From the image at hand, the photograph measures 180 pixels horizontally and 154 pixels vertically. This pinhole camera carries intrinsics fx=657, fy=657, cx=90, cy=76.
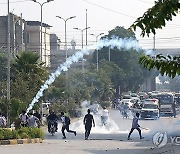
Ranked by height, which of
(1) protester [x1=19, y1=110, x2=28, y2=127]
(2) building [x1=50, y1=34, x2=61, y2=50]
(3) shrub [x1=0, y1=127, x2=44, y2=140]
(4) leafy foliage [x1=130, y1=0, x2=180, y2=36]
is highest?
(2) building [x1=50, y1=34, x2=61, y2=50]

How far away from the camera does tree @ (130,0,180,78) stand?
5934mm

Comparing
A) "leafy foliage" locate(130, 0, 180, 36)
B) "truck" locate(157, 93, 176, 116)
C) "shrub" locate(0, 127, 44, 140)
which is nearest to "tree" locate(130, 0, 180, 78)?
"leafy foliage" locate(130, 0, 180, 36)

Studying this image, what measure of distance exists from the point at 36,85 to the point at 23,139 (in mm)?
12696

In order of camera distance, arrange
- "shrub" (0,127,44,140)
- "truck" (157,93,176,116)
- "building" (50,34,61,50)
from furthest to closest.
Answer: "building" (50,34,61,50)
"truck" (157,93,176,116)
"shrub" (0,127,44,140)

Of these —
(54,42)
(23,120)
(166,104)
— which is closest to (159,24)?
(23,120)

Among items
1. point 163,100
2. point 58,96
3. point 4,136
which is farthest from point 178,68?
point 163,100

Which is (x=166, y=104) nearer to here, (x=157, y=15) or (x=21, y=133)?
(x=21, y=133)

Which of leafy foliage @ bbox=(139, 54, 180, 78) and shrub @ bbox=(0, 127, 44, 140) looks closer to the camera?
leafy foliage @ bbox=(139, 54, 180, 78)

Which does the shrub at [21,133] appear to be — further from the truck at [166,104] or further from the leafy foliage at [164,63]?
the truck at [166,104]

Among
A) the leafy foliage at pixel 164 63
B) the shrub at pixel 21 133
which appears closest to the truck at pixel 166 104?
the shrub at pixel 21 133

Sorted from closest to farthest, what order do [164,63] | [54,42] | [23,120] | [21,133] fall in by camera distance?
[164,63] < [21,133] < [23,120] < [54,42]

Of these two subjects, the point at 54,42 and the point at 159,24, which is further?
the point at 54,42

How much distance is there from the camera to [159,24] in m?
6.02

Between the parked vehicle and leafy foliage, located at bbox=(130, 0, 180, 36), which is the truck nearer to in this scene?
the parked vehicle
